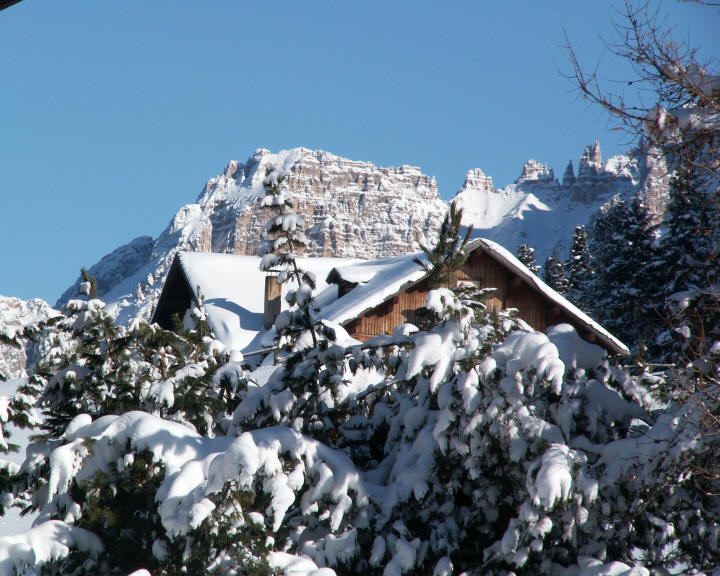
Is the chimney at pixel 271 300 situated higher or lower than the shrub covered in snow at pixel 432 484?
higher

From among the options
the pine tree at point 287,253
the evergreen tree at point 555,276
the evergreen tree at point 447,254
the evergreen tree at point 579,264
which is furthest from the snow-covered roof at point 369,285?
the evergreen tree at point 579,264

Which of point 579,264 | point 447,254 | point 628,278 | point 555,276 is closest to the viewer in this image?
point 447,254

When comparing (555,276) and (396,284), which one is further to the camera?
(555,276)

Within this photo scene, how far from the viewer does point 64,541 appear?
24.3 feet

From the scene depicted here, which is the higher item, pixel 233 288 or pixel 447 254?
pixel 233 288

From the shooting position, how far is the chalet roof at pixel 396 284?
22234mm

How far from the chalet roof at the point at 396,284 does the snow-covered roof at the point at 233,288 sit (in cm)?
248

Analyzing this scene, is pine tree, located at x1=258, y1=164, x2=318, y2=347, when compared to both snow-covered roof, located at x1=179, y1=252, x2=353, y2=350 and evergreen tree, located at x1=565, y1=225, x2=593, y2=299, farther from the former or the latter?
evergreen tree, located at x1=565, y1=225, x2=593, y2=299

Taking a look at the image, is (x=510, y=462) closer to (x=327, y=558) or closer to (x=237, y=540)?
(x=327, y=558)

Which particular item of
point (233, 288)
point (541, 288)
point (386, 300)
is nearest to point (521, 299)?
point (541, 288)

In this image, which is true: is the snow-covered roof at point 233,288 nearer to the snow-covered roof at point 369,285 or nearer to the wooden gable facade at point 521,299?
the snow-covered roof at point 369,285

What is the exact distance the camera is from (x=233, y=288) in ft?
102

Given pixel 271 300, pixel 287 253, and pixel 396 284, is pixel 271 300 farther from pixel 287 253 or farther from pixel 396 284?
pixel 287 253

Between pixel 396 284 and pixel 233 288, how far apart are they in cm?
1008
